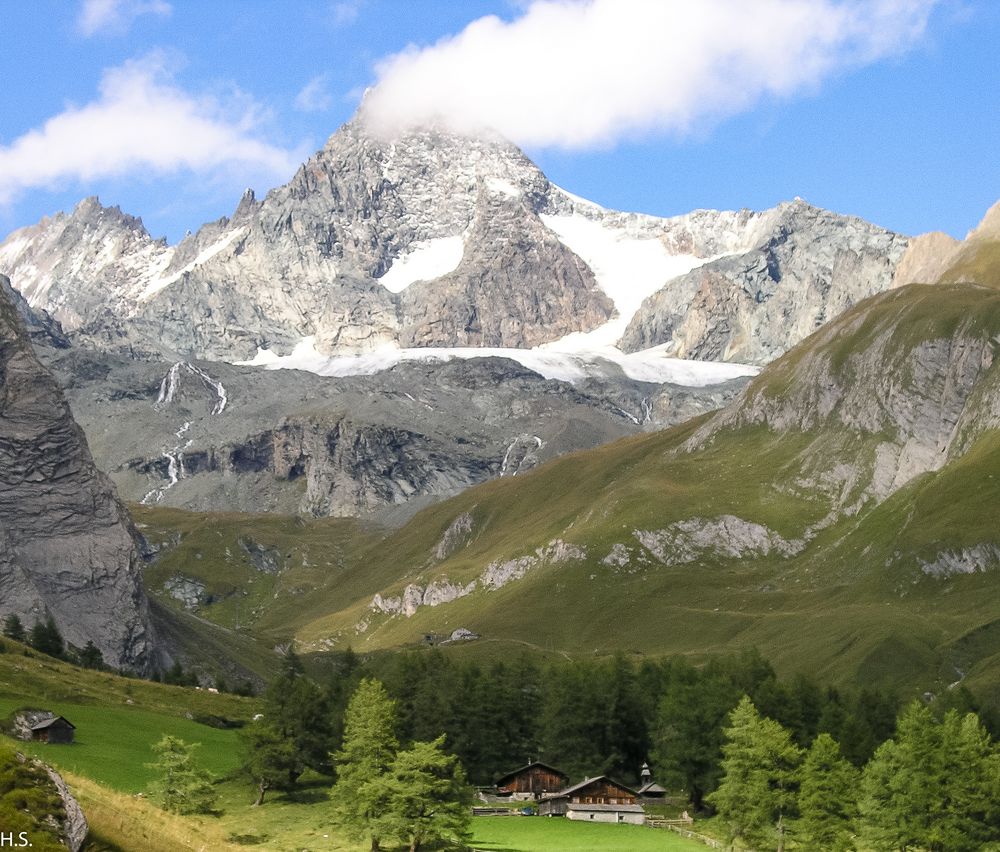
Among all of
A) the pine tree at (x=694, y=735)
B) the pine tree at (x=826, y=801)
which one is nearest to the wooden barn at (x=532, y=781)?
the pine tree at (x=694, y=735)

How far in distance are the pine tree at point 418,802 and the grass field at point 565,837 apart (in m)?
4.59

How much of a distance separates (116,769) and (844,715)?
2501 inches

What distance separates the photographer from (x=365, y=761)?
105 meters

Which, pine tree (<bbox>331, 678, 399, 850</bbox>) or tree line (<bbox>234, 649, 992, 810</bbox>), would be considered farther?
tree line (<bbox>234, 649, 992, 810</bbox>)

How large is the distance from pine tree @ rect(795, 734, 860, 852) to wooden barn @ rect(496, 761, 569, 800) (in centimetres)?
2945

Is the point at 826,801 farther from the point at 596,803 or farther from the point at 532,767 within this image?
the point at 532,767

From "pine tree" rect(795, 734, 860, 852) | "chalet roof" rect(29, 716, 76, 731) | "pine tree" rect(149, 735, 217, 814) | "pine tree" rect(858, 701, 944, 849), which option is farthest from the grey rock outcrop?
"chalet roof" rect(29, 716, 76, 731)

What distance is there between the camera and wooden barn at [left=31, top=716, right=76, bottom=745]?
118 metres

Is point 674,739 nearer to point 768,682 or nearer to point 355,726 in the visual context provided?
point 768,682

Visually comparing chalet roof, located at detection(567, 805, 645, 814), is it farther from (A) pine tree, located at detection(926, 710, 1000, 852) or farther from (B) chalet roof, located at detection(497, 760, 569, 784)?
(A) pine tree, located at detection(926, 710, 1000, 852)

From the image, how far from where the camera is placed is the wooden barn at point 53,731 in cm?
11838

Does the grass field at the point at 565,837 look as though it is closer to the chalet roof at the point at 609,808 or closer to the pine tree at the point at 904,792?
the chalet roof at the point at 609,808

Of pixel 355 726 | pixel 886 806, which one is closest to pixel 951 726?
pixel 886 806

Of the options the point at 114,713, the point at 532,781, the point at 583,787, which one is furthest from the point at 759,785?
the point at 114,713
